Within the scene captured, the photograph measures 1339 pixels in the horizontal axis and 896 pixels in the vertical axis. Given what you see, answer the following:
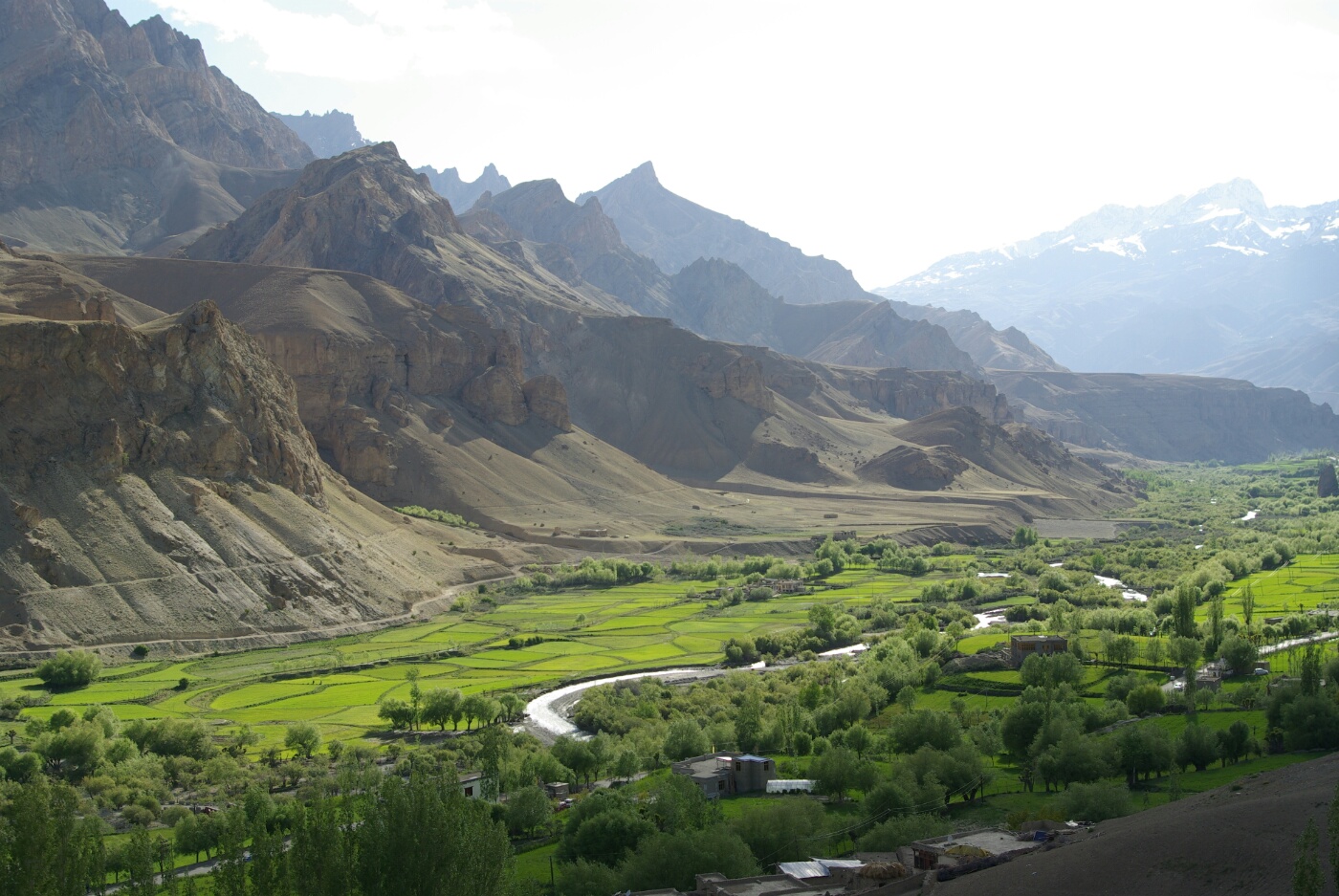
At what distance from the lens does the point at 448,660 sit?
9688 centimetres

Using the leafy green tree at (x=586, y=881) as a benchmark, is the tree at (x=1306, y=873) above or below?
above

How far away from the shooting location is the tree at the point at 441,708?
76625 mm

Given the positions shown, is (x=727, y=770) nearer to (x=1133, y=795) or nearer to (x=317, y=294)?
(x=1133, y=795)

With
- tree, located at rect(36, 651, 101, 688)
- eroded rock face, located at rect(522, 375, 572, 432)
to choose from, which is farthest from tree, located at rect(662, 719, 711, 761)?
eroded rock face, located at rect(522, 375, 572, 432)

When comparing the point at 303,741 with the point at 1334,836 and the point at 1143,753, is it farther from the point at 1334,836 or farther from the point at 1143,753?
the point at 1334,836

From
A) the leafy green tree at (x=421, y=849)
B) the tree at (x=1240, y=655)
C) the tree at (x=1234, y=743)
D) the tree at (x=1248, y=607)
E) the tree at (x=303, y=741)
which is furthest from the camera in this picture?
the tree at (x=1248, y=607)

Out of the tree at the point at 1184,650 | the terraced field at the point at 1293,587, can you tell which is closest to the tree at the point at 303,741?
the tree at the point at 1184,650

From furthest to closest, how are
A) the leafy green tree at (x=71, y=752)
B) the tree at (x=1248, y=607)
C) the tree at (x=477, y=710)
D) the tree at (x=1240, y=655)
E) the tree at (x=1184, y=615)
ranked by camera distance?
the tree at (x=1248, y=607)
the tree at (x=1184, y=615)
the tree at (x=477, y=710)
the tree at (x=1240, y=655)
the leafy green tree at (x=71, y=752)

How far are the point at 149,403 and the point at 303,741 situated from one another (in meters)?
49.5

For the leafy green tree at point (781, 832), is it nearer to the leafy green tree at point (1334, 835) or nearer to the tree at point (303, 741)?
the leafy green tree at point (1334, 835)

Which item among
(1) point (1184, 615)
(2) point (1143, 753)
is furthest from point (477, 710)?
(1) point (1184, 615)

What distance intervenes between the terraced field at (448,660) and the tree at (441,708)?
3518mm

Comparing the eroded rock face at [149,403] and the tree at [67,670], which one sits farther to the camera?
the eroded rock face at [149,403]

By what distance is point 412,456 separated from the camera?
538ft
